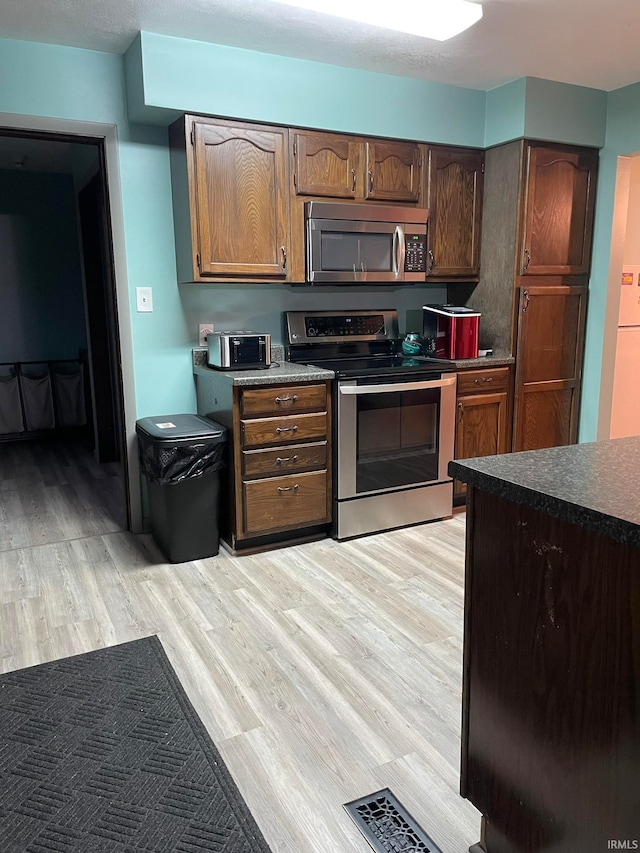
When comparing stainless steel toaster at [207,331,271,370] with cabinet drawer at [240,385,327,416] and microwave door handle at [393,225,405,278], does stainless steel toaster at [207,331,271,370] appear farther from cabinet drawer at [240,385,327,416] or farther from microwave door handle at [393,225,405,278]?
microwave door handle at [393,225,405,278]

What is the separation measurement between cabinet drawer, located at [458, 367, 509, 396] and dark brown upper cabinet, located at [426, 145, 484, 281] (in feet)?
2.11

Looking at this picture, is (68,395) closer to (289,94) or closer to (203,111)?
(203,111)

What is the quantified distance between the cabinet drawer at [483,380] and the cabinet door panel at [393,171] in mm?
1059

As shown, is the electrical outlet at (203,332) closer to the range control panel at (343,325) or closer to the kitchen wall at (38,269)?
the range control panel at (343,325)

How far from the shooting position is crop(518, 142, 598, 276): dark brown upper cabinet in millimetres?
3598

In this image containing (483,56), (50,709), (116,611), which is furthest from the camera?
(483,56)

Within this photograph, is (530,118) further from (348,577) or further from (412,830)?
(412,830)

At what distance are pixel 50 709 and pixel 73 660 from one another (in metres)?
0.27

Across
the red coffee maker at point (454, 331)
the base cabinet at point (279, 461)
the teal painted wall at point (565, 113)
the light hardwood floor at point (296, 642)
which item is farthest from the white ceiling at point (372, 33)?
the light hardwood floor at point (296, 642)

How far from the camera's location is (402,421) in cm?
332

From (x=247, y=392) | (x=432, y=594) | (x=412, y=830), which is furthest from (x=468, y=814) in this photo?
(x=247, y=392)

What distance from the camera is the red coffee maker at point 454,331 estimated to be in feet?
11.8

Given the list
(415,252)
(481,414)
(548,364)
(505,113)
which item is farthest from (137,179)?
(548,364)

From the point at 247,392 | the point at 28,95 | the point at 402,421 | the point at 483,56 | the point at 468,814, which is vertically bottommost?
the point at 468,814
